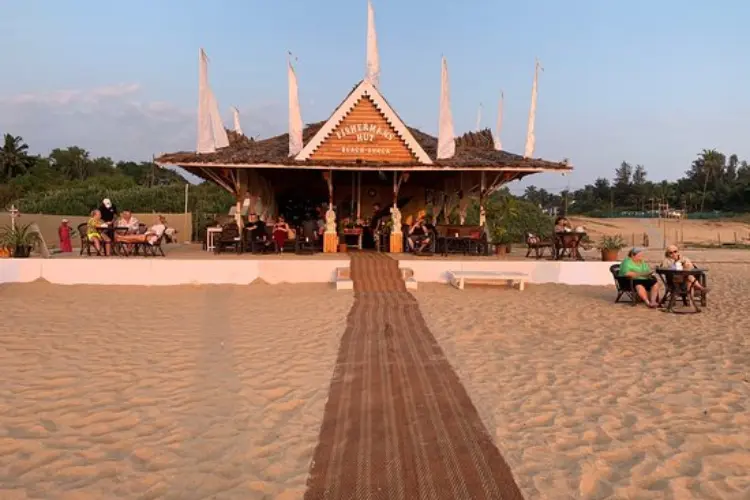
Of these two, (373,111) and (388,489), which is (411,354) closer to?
(388,489)

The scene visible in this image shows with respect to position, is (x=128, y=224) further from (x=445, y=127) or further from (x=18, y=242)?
(x=445, y=127)

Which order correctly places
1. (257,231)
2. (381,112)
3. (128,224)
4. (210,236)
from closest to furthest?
(128,224), (257,231), (381,112), (210,236)

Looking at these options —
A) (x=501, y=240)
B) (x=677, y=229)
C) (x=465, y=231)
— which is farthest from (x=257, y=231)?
(x=677, y=229)

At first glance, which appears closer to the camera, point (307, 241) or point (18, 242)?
point (18, 242)

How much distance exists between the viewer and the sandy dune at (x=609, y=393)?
373 centimetres

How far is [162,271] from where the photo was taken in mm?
12586

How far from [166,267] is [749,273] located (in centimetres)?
1667

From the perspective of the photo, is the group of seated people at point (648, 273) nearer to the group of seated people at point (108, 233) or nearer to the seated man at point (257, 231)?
the seated man at point (257, 231)

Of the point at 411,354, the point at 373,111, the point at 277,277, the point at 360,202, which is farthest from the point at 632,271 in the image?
the point at 360,202

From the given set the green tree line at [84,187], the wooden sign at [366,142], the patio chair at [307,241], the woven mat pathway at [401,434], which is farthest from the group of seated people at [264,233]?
the green tree line at [84,187]

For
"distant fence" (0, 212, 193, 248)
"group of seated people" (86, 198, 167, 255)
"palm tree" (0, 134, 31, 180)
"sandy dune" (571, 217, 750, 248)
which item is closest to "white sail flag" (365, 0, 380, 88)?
"group of seated people" (86, 198, 167, 255)

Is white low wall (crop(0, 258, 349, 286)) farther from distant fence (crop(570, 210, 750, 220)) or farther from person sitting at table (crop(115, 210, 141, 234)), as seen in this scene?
distant fence (crop(570, 210, 750, 220))

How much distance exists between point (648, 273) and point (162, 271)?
31.4ft

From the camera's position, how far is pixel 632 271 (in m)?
10.6
